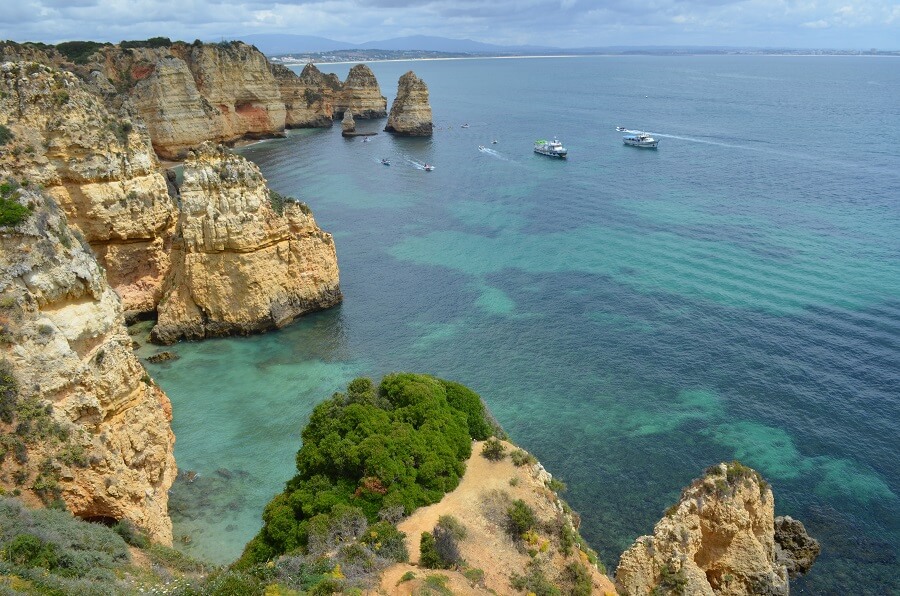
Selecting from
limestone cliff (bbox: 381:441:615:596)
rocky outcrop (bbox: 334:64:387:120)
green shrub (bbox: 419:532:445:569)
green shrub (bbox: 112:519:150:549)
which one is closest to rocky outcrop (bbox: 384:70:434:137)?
rocky outcrop (bbox: 334:64:387:120)

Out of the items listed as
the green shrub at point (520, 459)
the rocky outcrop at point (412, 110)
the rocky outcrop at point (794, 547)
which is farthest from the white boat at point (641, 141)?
the green shrub at point (520, 459)

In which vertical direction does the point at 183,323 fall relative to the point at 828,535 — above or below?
above

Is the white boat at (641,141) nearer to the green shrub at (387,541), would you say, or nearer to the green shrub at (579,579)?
the green shrub at (579,579)

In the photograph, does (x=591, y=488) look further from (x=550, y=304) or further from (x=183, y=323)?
(x=183, y=323)

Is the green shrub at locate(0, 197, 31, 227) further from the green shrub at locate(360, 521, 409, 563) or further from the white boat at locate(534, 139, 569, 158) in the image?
the white boat at locate(534, 139, 569, 158)

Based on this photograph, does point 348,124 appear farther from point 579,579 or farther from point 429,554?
point 579,579

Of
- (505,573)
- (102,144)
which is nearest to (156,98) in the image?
(102,144)
